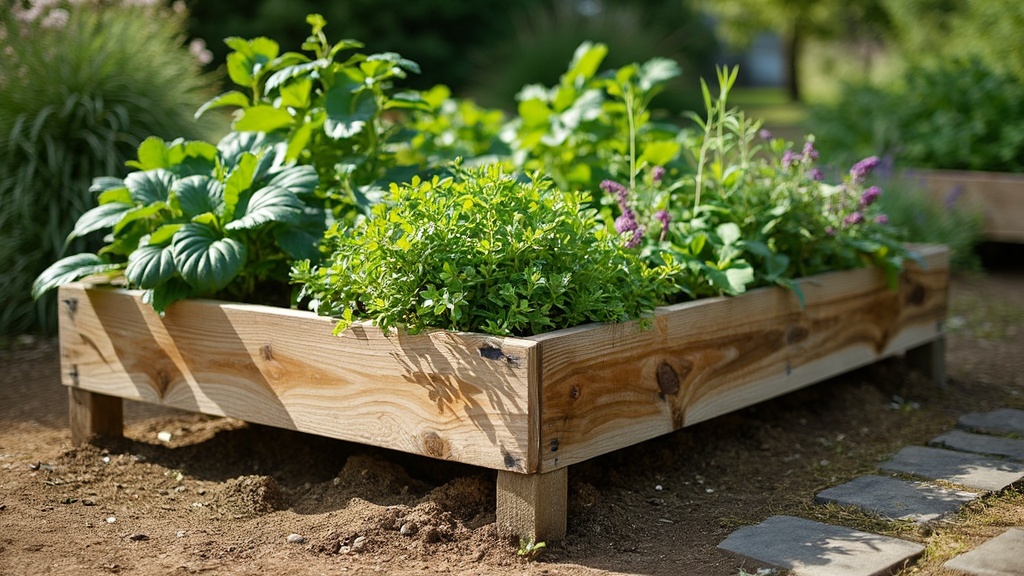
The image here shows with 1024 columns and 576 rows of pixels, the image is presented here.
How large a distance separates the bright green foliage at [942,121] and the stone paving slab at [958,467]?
3.87m

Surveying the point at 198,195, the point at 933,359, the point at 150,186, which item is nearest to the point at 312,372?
the point at 198,195

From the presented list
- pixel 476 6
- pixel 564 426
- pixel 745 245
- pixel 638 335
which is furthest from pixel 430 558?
pixel 476 6

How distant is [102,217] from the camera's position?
3.23m

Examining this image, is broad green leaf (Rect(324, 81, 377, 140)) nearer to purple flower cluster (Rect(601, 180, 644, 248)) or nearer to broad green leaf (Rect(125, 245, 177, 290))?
broad green leaf (Rect(125, 245, 177, 290))

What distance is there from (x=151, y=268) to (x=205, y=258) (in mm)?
152

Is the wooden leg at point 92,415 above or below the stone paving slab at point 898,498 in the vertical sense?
above

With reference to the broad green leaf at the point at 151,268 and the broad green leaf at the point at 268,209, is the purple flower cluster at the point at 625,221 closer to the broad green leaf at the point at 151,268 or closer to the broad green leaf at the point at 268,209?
the broad green leaf at the point at 268,209

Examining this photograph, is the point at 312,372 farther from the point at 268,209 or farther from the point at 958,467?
the point at 958,467

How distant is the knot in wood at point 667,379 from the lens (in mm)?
2885

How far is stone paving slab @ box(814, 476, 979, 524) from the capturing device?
275cm

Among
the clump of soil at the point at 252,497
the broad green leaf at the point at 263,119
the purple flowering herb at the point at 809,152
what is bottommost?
the clump of soil at the point at 252,497

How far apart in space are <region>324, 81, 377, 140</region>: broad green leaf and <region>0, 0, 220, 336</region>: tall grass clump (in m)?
1.87

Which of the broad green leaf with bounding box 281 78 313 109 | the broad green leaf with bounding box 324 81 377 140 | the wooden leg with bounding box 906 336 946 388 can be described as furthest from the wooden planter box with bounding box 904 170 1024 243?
the broad green leaf with bounding box 281 78 313 109

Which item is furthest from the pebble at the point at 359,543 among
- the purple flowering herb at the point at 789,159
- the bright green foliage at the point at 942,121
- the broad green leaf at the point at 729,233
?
the bright green foliage at the point at 942,121
